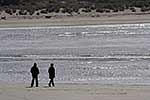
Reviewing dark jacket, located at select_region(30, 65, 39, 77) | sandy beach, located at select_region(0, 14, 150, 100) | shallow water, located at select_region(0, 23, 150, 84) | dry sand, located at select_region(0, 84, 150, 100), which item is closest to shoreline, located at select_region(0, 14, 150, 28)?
shallow water, located at select_region(0, 23, 150, 84)

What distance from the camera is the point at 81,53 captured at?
34125 millimetres

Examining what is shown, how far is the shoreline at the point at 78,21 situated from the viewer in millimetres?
50688

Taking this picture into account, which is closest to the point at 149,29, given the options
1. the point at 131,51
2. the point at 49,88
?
the point at 131,51

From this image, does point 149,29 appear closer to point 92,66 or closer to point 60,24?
point 60,24

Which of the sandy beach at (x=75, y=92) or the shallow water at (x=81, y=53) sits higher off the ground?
the sandy beach at (x=75, y=92)

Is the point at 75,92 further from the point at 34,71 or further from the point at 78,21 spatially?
the point at 78,21

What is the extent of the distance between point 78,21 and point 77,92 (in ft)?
98.0

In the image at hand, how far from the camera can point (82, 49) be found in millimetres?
35844

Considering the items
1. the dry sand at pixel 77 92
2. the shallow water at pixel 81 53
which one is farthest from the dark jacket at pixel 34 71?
the shallow water at pixel 81 53

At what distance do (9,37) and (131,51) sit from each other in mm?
14436

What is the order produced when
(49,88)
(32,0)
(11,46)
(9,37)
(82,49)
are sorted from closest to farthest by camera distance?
(49,88)
(82,49)
(11,46)
(9,37)
(32,0)

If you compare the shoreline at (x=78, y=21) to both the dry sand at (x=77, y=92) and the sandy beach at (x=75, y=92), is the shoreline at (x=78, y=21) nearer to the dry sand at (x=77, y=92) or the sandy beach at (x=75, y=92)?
the sandy beach at (x=75, y=92)

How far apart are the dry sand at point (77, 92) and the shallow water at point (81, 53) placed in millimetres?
1763

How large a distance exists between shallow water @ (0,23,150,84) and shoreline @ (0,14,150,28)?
1.19 meters
